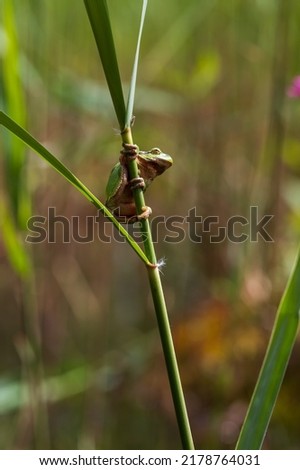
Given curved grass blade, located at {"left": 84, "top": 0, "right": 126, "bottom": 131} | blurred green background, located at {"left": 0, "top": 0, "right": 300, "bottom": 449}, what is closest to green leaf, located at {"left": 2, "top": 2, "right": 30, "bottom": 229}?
blurred green background, located at {"left": 0, "top": 0, "right": 300, "bottom": 449}

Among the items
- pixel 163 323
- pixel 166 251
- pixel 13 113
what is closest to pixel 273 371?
pixel 163 323

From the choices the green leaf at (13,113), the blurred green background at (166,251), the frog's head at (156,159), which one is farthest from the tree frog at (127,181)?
the blurred green background at (166,251)

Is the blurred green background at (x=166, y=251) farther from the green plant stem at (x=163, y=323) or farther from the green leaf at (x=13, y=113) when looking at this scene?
the green plant stem at (x=163, y=323)

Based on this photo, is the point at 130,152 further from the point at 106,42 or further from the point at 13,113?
the point at 13,113
